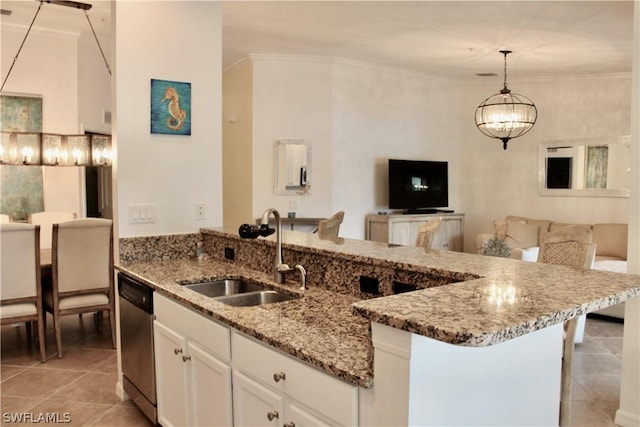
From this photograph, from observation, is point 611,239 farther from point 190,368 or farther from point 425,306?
point 425,306

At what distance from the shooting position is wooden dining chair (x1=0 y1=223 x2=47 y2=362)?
3779 mm

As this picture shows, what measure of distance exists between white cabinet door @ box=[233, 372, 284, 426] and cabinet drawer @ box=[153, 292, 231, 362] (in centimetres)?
13

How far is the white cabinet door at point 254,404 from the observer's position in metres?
1.71

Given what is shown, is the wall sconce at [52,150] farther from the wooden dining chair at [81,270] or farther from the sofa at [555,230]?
the sofa at [555,230]

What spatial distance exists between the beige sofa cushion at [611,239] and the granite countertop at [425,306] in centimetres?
504

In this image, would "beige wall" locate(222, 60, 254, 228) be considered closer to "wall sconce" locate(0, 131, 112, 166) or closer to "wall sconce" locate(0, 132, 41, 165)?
"wall sconce" locate(0, 131, 112, 166)

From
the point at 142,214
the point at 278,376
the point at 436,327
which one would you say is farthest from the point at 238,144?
the point at 436,327

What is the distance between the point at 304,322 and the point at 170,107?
2.06 metres

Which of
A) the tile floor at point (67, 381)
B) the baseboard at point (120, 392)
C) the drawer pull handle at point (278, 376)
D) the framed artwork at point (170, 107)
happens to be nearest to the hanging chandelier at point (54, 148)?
the framed artwork at point (170, 107)

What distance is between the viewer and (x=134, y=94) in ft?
10.6

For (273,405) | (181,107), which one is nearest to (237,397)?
(273,405)

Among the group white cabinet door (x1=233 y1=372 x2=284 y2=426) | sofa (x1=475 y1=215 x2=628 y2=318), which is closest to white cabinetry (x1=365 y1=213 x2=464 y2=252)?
sofa (x1=475 y1=215 x2=628 y2=318)

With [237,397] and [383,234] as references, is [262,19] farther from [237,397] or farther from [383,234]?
[237,397]

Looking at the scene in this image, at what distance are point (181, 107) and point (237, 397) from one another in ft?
6.90
